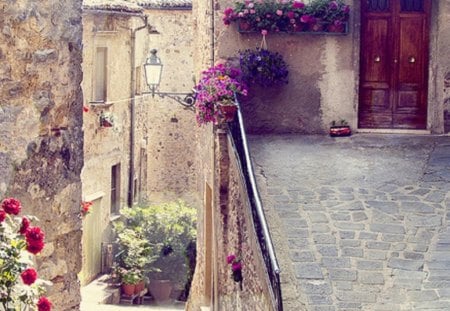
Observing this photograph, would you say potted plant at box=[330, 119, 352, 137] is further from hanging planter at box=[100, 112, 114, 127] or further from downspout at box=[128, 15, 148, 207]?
downspout at box=[128, 15, 148, 207]

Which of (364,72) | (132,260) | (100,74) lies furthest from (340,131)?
(100,74)

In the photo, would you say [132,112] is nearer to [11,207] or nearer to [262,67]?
[262,67]

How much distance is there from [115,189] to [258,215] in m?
14.1

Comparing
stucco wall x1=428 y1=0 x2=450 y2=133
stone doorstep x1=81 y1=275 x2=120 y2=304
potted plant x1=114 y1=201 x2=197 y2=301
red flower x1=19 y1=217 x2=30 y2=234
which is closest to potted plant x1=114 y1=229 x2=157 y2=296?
potted plant x1=114 y1=201 x2=197 y2=301

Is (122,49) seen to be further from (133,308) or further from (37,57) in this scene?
(37,57)

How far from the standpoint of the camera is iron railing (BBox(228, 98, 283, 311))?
608 cm

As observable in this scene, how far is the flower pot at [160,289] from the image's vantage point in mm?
18547

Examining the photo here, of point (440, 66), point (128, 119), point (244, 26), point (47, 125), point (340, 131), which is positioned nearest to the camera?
point (47, 125)

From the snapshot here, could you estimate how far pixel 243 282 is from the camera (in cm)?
846

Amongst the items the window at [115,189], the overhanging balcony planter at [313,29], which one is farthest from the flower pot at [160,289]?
the overhanging balcony planter at [313,29]

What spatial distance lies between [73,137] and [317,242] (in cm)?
319

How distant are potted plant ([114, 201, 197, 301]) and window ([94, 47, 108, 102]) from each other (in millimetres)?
2874

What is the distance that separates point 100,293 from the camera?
17.7m

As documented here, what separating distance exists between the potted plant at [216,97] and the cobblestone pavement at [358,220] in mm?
680
